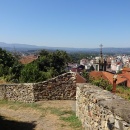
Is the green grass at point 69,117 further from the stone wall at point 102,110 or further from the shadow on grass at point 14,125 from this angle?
the shadow on grass at point 14,125

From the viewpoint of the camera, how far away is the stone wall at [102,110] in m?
4.26

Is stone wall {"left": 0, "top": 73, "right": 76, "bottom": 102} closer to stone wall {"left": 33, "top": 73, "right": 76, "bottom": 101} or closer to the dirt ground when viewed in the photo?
stone wall {"left": 33, "top": 73, "right": 76, "bottom": 101}

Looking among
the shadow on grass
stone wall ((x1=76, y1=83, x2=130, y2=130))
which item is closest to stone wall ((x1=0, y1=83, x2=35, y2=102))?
the shadow on grass

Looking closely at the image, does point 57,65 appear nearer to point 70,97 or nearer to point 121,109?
point 70,97

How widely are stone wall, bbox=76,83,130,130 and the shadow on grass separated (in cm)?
174

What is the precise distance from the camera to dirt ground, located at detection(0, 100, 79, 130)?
816cm

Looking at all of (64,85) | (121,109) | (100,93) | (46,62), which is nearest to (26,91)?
(64,85)

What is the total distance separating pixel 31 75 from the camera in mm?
16312

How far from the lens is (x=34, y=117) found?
31.0ft

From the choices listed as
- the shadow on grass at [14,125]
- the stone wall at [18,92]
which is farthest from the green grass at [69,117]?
the stone wall at [18,92]

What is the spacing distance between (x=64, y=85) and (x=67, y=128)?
13.8ft

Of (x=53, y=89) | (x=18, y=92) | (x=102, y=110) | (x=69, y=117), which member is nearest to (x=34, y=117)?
(x=69, y=117)

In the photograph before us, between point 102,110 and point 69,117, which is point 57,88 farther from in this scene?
point 102,110

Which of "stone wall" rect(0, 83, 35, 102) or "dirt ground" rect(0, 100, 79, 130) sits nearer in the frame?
"dirt ground" rect(0, 100, 79, 130)
